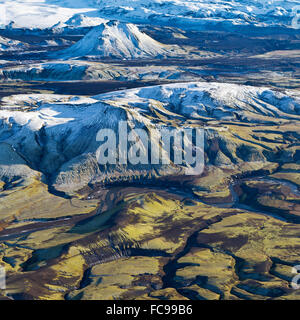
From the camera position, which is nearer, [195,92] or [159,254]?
[159,254]

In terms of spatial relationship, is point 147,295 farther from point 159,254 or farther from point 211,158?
point 211,158

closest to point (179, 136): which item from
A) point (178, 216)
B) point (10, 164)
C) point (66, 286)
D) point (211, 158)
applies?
point (211, 158)

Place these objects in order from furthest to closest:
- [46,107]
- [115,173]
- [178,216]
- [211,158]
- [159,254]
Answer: [46,107], [211,158], [115,173], [178,216], [159,254]

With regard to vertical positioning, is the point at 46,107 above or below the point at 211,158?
above

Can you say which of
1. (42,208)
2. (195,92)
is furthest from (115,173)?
(195,92)

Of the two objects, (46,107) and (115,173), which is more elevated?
(46,107)

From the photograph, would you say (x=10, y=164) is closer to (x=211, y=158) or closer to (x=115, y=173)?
(x=115, y=173)

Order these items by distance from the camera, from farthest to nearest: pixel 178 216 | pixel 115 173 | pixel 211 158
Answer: pixel 211 158 < pixel 115 173 < pixel 178 216

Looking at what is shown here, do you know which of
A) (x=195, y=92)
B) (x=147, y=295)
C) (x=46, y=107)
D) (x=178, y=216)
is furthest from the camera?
(x=195, y=92)

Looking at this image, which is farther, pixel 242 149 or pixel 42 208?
pixel 242 149
